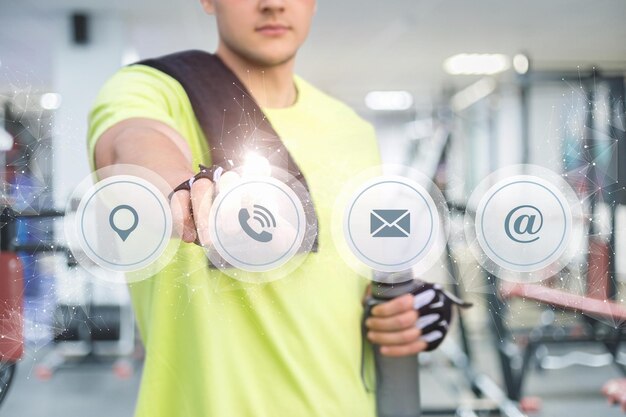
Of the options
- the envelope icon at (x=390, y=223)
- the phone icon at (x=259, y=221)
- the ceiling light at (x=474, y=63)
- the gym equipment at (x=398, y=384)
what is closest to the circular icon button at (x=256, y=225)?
the phone icon at (x=259, y=221)

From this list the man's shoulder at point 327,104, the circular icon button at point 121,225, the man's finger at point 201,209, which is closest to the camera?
the man's finger at point 201,209

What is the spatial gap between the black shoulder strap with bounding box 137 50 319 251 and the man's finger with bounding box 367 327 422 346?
0.18m

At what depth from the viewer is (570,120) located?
1.04m

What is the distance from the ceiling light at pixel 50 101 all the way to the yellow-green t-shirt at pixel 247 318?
2.5 inches

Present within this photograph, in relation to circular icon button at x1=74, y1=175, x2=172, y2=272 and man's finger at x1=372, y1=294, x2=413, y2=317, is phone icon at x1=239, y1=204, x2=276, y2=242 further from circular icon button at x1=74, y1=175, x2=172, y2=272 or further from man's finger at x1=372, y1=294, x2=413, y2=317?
man's finger at x1=372, y1=294, x2=413, y2=317

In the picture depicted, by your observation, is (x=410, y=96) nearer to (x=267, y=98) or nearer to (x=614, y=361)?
(x=267, y=98)

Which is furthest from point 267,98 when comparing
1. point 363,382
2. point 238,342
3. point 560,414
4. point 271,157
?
point 560,414

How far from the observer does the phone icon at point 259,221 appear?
0.85 m

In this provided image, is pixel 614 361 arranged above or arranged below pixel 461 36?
below

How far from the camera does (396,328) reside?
1.04 metres

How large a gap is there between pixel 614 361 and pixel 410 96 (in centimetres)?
136

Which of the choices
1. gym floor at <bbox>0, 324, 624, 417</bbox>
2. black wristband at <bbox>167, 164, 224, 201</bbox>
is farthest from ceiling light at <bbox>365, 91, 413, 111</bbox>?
gym floor at <bbox>0, 324, 624, 417</bbox>

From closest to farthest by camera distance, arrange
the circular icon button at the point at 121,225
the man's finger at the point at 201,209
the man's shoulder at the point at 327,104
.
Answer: the man's finger at the point at 201,209 < the circular icon button at the point at 121,225 < the man's shoulder at the point at 327,104
